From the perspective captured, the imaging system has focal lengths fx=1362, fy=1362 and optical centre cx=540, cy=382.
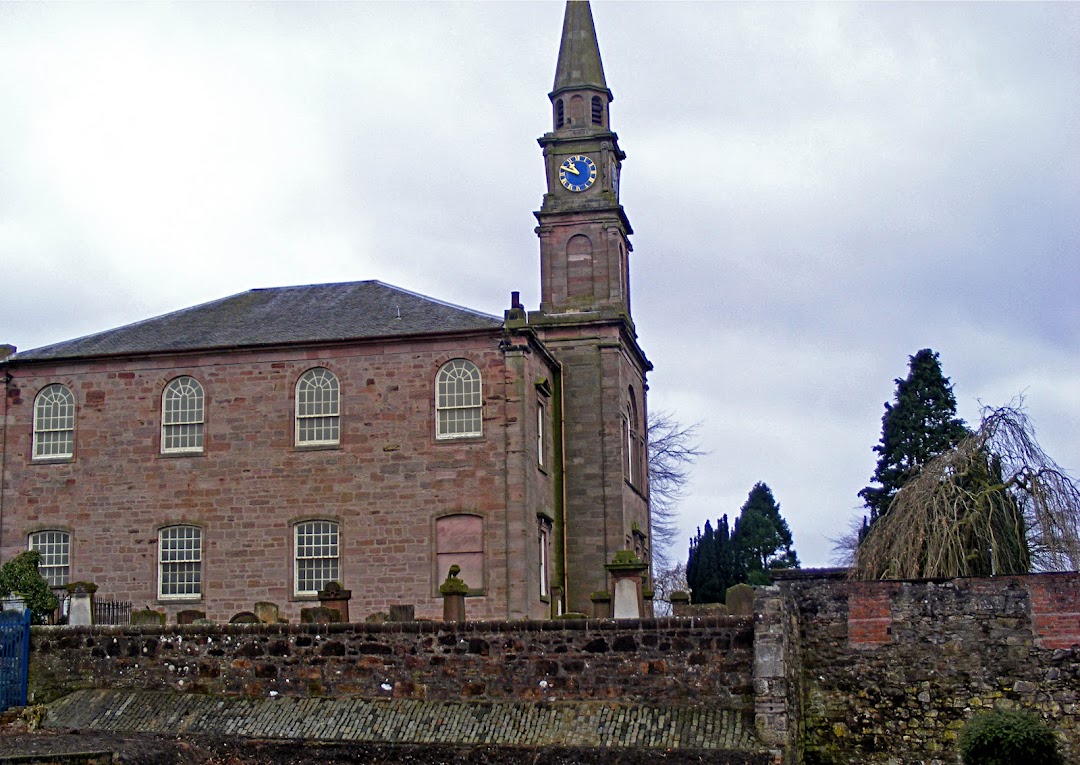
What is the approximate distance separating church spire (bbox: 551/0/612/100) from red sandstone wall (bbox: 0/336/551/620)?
429 inches

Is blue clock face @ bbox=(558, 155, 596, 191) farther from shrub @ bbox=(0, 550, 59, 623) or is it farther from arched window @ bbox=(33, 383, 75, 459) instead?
shrub @ bbox=(0, 550, 59, 623)

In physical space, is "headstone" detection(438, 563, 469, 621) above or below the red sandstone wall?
below

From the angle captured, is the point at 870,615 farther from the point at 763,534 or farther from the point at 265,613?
the point at 763,534

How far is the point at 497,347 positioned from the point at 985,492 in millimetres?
13318

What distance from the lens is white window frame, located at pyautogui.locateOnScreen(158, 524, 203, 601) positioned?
32.1m

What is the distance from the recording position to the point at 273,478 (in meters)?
32.3

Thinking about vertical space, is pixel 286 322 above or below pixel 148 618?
above

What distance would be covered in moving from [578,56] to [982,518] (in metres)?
23.3

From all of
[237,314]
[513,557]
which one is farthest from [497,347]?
[237,314]

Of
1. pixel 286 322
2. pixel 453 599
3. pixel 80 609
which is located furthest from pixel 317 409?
pixel 453 599

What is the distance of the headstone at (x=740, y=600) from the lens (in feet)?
63.5

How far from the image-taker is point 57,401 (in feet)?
111

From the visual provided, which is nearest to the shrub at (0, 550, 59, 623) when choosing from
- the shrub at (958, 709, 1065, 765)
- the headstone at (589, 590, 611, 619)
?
the headstone at (589, 590, 611, 619)

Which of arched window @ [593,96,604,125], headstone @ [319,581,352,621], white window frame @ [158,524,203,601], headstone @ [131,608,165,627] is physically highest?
arched window @ [593,96,604,125]
